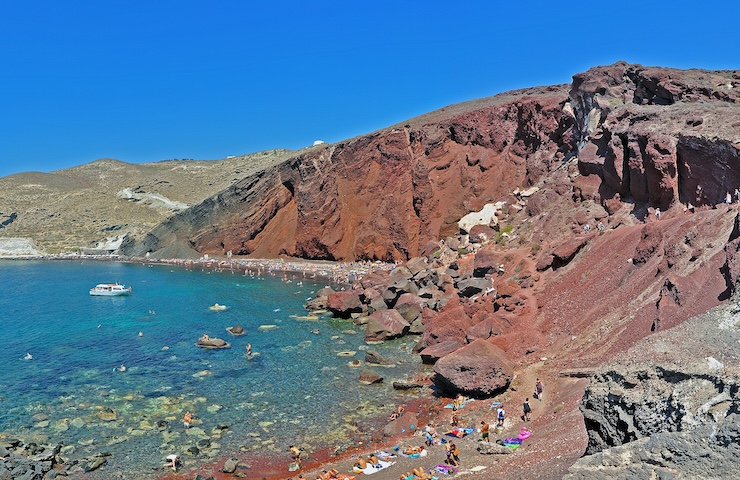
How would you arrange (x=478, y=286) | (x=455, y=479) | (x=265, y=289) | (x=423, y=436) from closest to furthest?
(x=455, y=479) → (x=423, y=436) → (x=478, y=286) → (x=265, y=289)

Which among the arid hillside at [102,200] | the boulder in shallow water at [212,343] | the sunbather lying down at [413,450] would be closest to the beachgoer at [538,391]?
the sunbather lying down at [413,450]

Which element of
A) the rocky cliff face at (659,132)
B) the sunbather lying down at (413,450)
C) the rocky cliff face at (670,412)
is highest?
the rocky cliff face at (659,132)

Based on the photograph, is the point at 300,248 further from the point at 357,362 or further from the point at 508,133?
the point at 357,362

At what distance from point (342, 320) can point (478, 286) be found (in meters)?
11.2

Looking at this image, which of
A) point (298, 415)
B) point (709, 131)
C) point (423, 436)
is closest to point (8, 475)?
point (298, 415)

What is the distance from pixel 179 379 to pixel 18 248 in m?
92.6

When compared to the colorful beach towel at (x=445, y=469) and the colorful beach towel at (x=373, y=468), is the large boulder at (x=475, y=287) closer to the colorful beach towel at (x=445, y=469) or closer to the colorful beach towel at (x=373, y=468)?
the colorful beach towel at (x=373, y=468)

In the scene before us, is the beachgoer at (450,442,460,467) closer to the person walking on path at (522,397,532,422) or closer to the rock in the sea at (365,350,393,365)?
the person walking on path at (522,397,532,422)

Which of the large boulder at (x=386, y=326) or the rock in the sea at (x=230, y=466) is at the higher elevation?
the large boulder at (x=386, y=326)

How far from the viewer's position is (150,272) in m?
73.4

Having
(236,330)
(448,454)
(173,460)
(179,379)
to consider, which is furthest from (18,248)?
(448,454)

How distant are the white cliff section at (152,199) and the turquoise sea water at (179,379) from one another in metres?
70.7

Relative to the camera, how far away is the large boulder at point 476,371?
2177 centimetres

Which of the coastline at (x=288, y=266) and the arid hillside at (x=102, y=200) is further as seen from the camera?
the arid hillside at (x=102, y=200)
